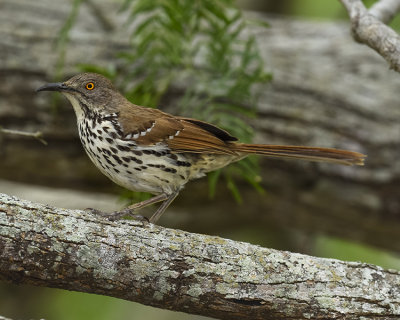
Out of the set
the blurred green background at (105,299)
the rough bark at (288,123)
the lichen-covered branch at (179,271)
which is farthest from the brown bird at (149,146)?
the blurred green background at (105,299)

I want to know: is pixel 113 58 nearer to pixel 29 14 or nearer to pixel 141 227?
pixel 29 14

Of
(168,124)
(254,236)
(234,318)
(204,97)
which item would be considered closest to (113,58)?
(204,97)

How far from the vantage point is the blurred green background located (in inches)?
251

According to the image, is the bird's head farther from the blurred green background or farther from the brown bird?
the blurred green background

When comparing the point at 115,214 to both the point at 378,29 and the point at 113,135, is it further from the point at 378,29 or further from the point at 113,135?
the point at 378,29

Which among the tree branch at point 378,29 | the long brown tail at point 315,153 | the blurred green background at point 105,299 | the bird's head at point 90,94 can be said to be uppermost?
the tree branch at point 378,29

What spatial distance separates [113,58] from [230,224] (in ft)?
6.96

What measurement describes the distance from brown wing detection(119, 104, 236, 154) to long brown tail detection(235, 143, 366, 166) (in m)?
0.23

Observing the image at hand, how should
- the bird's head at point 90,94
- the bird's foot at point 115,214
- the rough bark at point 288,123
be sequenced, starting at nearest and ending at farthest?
the bird's foot at point 115,214
the bird's head at point 90,94
the rough bark at point 288,123

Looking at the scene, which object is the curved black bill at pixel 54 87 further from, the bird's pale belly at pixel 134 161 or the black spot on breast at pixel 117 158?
the black spot on breast at pixel 117 158

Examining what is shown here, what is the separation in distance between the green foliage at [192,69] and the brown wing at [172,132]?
684 mm

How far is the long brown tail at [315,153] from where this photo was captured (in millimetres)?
3705

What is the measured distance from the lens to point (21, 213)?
2.88 m

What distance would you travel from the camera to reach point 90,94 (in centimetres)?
404
